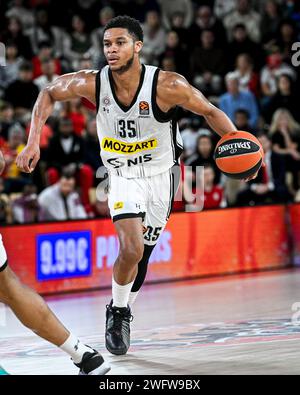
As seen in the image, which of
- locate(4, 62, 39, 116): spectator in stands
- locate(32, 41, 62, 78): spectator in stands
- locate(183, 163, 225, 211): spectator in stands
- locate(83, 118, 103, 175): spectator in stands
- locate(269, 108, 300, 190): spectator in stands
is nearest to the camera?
locate(183, 163, 225, 211): spectator in stands

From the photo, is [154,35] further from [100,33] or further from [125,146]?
[125,146]

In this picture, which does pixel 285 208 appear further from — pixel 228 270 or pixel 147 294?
pixel 147 294

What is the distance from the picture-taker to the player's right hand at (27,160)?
6.68m

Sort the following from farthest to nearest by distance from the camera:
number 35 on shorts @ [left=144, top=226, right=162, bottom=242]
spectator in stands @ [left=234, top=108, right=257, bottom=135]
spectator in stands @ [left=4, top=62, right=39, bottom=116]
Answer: spectator in stands @ [left=4, top=62, right=39, bottom=116] < spectator in stands @ [left=234, top=108, right=257, bottom=135] < number 35 on shorts @ [left=144, top=226, right=162, bottom=242]

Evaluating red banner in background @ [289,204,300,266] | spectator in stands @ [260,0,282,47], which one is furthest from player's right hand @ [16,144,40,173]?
spectator in stands @ [260,0,282,47]

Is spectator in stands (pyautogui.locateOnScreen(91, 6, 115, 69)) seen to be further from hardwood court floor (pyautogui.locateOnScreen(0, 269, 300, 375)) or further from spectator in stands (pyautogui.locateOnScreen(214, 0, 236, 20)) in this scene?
hardwood court floor (pyautogui.locateOnScreen(0, 269, 300, 375))

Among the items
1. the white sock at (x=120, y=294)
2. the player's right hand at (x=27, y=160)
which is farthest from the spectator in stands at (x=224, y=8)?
the player's right hand at (x=27, y=160)

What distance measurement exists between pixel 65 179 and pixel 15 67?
12.3ft

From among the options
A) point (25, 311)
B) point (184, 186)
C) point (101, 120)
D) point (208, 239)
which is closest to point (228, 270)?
point (208, 239)

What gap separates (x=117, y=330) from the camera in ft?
24.6

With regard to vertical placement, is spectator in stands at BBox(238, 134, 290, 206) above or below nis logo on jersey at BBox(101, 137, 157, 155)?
below

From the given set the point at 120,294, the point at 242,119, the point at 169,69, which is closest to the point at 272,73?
the point at 169,69

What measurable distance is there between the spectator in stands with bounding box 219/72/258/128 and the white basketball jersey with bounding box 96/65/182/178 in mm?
8060

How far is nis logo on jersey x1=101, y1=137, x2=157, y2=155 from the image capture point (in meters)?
7.61
